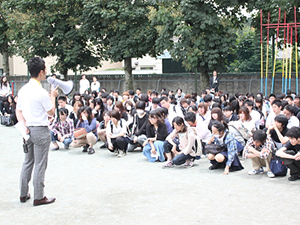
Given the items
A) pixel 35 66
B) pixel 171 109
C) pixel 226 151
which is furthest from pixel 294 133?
→ pixel 171 109

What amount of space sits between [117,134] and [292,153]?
156 inches

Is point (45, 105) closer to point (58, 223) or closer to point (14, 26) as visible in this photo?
point (58, 223)

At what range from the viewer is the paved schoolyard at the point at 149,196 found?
504cm

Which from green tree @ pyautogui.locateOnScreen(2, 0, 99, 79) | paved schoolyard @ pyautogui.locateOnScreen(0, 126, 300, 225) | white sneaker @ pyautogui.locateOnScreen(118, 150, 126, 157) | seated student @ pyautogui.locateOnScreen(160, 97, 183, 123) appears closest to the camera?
paved schoolyard @ pyautogui.locateOnScreen(0, 126, 300, 225)

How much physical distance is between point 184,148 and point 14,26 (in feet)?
61.5

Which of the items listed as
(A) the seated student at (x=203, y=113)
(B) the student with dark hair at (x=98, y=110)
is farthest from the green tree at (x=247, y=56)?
(A) the seated student at (x=203, y=113)

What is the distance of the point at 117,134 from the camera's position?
29.9 ft

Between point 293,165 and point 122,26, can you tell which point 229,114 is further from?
point 122,26

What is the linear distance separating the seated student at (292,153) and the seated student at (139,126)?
11.5 ft

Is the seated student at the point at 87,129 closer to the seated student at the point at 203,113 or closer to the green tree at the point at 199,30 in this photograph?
the seated student at the point at 203,113

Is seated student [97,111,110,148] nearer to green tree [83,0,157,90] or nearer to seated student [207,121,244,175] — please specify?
seated student [207,121,244,175]

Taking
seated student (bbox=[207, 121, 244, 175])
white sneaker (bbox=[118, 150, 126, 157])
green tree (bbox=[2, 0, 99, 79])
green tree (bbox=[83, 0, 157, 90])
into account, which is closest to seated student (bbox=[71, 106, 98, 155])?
white sneaker (bbox=[118, 150, 126, 157])

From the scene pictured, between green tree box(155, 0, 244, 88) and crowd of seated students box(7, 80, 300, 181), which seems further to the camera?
green tree box(155, 0, 244, 88)

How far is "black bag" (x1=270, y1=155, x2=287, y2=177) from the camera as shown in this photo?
6.91 m
